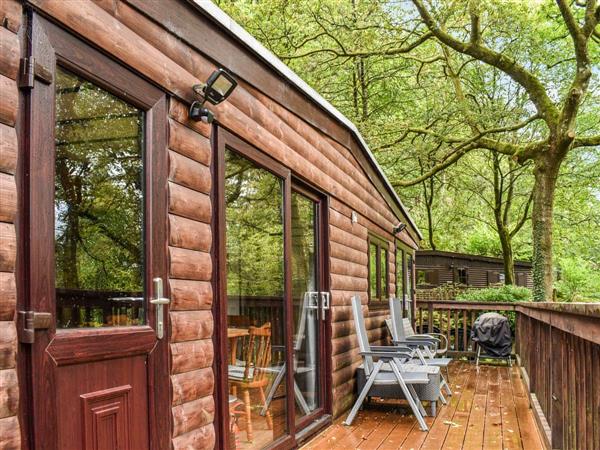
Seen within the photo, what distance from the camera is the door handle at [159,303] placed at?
2719mm

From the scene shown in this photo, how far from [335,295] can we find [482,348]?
494 centimetres

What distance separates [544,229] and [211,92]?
945cm

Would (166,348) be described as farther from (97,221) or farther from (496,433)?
(496,433)

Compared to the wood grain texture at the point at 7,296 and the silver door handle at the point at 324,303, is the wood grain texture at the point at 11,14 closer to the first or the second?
the wood grain texture at the point at 7,296

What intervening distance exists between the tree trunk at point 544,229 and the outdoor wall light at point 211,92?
9166 mm

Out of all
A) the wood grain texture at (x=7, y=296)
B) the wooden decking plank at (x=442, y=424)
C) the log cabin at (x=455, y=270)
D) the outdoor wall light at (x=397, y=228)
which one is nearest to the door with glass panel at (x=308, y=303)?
the wooden decking plank at (x=442, y=424)

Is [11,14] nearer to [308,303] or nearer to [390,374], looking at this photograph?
[308,303]

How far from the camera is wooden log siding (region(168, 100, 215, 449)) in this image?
2893mm

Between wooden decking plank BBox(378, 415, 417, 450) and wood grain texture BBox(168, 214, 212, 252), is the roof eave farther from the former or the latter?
wooden decking plank BBox(378, 415, 417, 450)

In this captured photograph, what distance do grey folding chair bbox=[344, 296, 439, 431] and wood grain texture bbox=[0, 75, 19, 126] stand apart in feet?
13.5

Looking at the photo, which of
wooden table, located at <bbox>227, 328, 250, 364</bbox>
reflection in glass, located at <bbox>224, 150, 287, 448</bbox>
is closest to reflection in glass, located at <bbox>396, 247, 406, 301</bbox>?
reflection in glass, located at <bbox>224, 150, 287, 448</bbox>

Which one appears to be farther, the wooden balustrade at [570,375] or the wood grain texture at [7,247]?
the wooden balustrade at [570,375]

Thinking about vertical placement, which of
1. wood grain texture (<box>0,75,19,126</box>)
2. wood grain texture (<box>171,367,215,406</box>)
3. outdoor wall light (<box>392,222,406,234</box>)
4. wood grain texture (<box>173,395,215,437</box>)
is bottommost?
wood grain texture (<box>173,395,215,437</box>)

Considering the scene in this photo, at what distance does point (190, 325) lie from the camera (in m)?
3.03
